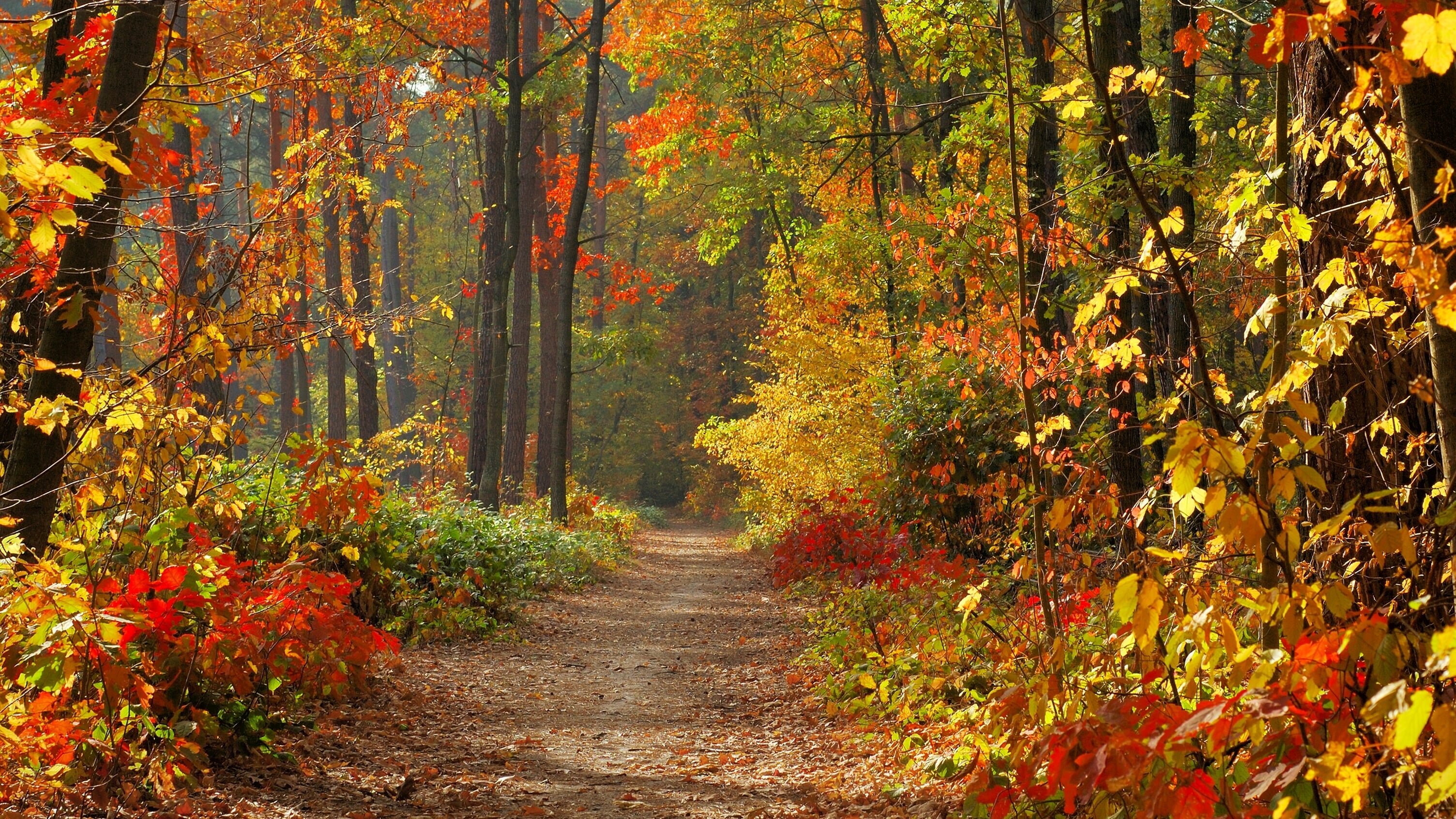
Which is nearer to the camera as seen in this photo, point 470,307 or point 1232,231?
point 1232,231

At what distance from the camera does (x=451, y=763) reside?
5.32 m

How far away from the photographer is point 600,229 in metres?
39.0

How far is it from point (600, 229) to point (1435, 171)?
3775 cm

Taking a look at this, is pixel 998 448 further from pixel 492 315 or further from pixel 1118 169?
pixel 492 315

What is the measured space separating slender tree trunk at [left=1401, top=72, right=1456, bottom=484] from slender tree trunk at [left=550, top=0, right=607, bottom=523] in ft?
47.8

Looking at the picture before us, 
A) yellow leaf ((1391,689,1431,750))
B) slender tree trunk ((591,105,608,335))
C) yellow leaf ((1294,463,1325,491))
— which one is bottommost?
yellow leaf ((1391,689,1431,750))

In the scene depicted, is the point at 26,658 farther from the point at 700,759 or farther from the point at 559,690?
the point at 559,690

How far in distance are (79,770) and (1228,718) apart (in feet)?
12.1

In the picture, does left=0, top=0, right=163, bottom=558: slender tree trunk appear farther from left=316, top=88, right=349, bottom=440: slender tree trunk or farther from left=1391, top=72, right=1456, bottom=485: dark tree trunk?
left=316, top=88, right=349, bottom=440: slender tree trunk

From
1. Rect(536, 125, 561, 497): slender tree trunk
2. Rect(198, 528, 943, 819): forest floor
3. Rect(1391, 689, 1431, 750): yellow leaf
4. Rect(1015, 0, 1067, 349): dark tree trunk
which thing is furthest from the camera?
Rect(536, 125, 561, 497): slender tree trunk

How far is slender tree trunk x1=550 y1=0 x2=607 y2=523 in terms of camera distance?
16.4 m

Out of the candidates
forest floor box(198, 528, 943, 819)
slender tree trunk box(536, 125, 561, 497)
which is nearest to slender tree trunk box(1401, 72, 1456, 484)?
forest floor box(198, 528, 943, 819)

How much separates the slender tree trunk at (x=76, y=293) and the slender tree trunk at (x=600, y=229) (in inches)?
905

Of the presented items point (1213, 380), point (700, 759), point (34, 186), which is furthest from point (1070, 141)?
point (34, 186)
